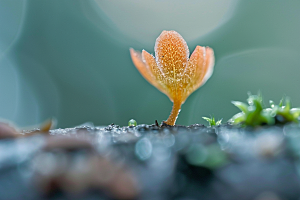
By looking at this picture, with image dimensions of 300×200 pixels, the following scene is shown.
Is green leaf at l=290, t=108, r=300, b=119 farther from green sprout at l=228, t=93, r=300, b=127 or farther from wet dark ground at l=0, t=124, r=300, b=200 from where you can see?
wet dark ground at l=0, t=124, r=300, b=200

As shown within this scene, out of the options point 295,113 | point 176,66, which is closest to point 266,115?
point 295,113

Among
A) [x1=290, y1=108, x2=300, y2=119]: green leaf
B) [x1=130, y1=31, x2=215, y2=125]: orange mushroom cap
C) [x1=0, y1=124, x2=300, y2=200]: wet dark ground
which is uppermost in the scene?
[x1=130, y1=31, x2=215, y2=125]: orange mushroom cap

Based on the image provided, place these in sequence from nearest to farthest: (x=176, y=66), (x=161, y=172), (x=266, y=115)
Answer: (x=161, y=172), (x=266, y=115), (x=176, y=66)

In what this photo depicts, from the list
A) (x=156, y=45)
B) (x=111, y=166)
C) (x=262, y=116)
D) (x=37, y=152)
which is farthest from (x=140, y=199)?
(x=156, y=45)

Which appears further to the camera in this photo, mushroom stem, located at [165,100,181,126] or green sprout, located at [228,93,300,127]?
mushroom stem, located at [165,100,181,126]

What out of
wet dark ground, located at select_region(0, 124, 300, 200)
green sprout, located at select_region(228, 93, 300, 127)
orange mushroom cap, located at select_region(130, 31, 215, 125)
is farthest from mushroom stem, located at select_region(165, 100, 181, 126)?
wet dark ground, located at select_region(0, 124, 300, 200)

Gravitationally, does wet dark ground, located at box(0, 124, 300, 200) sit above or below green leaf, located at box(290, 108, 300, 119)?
below

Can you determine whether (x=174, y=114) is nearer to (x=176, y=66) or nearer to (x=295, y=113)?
(x=176, y=66)

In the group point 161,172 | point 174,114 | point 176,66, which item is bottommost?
point 161,172
